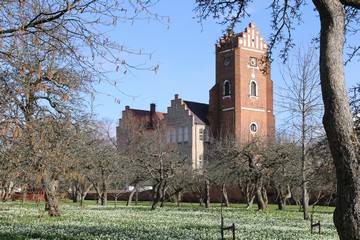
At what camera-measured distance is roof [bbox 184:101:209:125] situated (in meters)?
79.0

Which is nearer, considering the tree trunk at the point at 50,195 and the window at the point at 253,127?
the tree trunk at the point at 50,195

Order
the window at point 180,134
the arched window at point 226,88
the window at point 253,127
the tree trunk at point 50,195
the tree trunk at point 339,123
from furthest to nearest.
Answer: the window at point 180,134 < the arched window at point 226,88 < the window at point 253,127 < the tree trunk at point 50,195 < the tree trunk at point 339,123

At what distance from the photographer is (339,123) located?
8305 millimetres

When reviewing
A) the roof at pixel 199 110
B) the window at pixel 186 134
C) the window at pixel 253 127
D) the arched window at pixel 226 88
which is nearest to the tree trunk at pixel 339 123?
the window at pixel 253 127

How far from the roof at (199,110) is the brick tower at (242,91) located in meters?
3.52

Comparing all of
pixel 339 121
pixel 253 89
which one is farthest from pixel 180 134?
pixel 339 121

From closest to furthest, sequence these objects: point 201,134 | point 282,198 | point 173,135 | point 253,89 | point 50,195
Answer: point 50,195 → point 282,198 → point 253,89 → point 201,134 → point 173,135

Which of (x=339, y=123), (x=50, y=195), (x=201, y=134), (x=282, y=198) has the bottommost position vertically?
(x=282, y=198)

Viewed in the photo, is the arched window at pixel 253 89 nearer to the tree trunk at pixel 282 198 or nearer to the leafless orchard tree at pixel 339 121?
the tree trunk at pixel 282 198

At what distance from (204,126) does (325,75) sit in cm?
6991

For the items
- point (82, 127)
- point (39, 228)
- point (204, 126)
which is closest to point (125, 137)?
point (204, 126)

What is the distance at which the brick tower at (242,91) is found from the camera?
71.6 metres

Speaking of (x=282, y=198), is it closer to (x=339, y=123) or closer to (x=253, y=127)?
(x=253, y=127)

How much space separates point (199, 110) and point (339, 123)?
73.0 m
